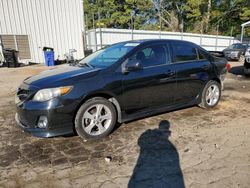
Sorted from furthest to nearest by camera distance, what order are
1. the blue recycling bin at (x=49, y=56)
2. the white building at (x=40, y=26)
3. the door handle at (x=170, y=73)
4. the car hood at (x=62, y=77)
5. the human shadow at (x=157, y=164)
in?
the blue recycling bin at (x=49, y=56) < the white building at (x=40, y=26) < the door handle at (x=170, y=73) < the car hood at (x=62, y=77) < the human shadow at (x=157, y=164)

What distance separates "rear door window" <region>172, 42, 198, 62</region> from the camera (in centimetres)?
491

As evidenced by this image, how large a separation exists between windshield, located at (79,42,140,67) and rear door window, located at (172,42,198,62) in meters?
0.89

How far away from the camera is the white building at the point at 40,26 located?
14445mm

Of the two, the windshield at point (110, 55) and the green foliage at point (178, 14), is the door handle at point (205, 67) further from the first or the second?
the green foliage at point (178, 14)

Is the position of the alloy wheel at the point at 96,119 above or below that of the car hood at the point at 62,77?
below

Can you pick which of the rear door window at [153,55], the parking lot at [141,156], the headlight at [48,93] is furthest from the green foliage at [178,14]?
the headlight at [48,93]

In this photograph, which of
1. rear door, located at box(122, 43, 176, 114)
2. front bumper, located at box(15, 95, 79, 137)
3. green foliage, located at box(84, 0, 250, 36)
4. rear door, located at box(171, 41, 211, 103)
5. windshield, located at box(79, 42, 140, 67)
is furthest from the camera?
green foliage, located at box(84, 0, 250, 36)

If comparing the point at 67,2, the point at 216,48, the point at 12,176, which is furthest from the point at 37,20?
the point at 216,48

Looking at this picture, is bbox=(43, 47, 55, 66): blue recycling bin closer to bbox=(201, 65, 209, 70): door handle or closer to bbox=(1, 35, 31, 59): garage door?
bbox=(1, 35, 31, 59): garage door

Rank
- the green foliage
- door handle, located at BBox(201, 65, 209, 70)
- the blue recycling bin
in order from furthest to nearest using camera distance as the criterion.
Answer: the green foliage, the blue recycling bin, door handle, located at BBox(201, 65, 209, 70)

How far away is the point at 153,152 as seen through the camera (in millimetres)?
3527

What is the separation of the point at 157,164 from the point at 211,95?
3.05 metres

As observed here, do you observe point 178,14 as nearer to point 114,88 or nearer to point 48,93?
point 114,88

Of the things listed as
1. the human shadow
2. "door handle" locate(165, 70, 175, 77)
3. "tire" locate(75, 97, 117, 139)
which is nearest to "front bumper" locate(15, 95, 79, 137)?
"tire" locate(75, 97, 117, 139)
